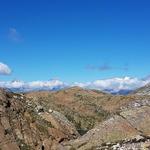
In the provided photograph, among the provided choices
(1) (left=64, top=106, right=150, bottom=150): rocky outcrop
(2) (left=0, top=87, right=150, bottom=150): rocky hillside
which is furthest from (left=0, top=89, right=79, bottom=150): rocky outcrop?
(1) (left=64, top=106, right=150, bottom=150): rocky outcrop

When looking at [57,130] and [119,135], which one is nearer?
[119,135]

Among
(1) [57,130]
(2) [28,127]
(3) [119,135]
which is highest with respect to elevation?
(2) [28,127]

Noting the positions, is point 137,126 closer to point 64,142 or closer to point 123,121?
point 123,121

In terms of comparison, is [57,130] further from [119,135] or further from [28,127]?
[119,135]

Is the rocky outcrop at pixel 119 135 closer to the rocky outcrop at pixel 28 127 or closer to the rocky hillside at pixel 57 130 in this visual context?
the rocky hillside at pixel 57 130

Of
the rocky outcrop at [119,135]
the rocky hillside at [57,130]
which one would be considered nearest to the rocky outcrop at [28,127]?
the rocky hillside at [57,130]

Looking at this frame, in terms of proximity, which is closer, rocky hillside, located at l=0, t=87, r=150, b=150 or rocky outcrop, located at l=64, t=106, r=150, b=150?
rocky outcrop, located at l=64, t=106, r=150, b=150

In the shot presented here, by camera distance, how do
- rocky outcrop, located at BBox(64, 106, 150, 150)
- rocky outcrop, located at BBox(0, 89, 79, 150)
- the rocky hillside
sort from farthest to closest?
1. rocky outcrop, located at BBox(0, 89, 79, 150)
2. the rocky hillside
3. rocky outcrop, located at BBox(64, 106, 150, 150)

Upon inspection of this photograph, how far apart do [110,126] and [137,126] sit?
4.95 meters

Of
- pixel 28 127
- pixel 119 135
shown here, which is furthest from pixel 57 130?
pixel 119 135

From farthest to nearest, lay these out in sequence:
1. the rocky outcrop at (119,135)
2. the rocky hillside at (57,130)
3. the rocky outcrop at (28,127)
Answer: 1. the rocky outcrop at (28,127)
2. the rocky hillside at (57,130)
3. the rocky outcrop at (119,135)

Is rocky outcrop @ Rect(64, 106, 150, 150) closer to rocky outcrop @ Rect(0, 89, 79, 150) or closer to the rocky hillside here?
the rocky hillside

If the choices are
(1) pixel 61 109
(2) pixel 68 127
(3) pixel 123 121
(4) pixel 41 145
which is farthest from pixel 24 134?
(1) pixel 61 109

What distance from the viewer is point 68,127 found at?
204 ft
